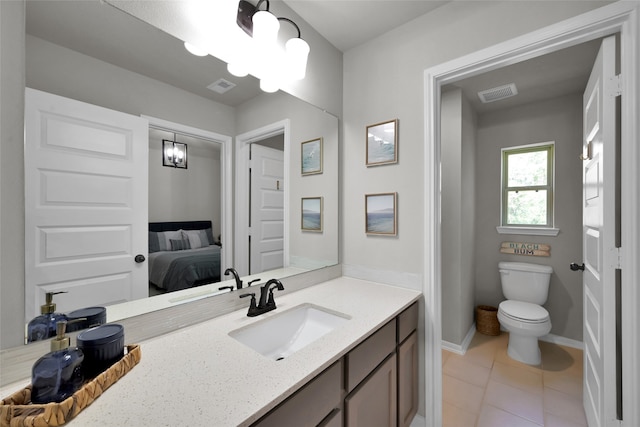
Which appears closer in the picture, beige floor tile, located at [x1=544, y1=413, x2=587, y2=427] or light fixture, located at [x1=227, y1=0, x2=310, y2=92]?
light fixture, located at [x1=227, y1=0, x2=310, y2=92]

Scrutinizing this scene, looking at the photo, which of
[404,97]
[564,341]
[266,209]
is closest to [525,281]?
[564,341]

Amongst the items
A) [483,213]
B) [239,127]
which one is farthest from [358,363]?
[483,213]

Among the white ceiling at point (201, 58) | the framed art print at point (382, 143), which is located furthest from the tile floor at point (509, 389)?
the white ceiling at point (201, 58)

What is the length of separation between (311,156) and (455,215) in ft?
5.25

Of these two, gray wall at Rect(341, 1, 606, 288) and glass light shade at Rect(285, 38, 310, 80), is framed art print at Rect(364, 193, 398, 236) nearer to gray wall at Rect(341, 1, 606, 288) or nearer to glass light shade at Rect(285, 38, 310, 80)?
gray wall at Rect(341, 1, 606, 288)

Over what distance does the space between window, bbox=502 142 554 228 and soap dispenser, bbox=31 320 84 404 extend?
3.59m

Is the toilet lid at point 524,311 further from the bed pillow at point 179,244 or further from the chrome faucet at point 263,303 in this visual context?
the bed pillow at point 179,244

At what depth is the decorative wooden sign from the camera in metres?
2.73

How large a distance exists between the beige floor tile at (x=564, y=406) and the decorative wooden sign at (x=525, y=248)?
131 cm

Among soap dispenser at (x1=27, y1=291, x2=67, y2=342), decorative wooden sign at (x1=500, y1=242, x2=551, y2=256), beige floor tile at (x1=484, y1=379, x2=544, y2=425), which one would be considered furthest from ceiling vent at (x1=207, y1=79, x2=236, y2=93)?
decorative wooden sign at (x1=500, y1=242, x2=551, y2=256)

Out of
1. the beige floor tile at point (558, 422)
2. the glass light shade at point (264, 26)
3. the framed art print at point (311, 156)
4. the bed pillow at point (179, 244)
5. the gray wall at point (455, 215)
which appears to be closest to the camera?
the bed pillow at point (179, 244)

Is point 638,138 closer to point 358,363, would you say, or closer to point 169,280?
point 358,363

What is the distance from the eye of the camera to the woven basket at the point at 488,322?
2.82m

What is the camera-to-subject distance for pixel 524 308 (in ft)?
8.01
